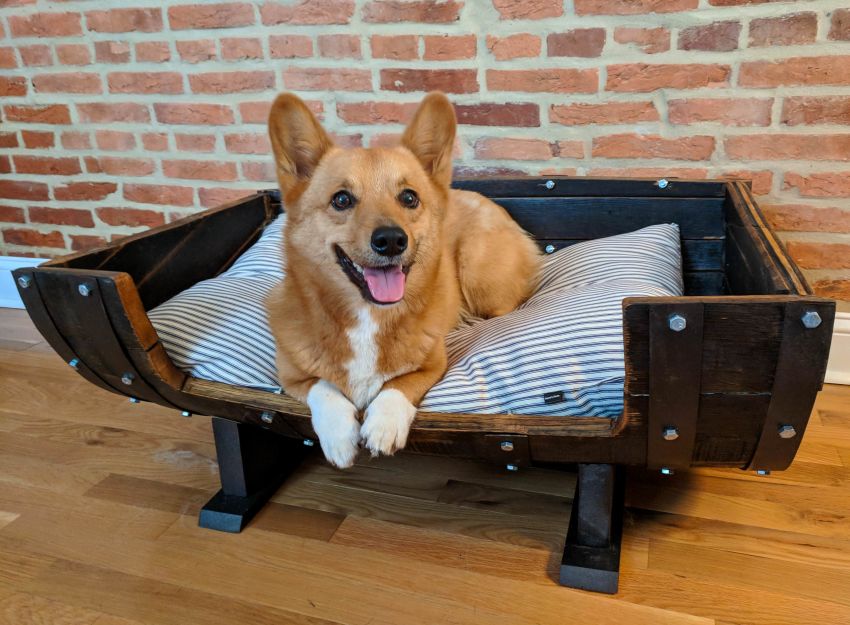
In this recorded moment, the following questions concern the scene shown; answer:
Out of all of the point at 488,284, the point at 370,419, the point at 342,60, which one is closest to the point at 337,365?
the point at 370,419

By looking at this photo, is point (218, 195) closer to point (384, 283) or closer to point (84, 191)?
point (84, 191)

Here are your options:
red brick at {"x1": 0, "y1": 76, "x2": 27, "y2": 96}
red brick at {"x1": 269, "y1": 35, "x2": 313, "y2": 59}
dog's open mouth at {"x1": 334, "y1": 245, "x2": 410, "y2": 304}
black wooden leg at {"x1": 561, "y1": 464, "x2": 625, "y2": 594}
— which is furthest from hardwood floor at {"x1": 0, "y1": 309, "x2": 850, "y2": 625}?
red brick at {"x1": 0, "y1": 76, "x2": 27, "y2": 96}

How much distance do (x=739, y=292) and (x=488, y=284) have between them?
61 cm

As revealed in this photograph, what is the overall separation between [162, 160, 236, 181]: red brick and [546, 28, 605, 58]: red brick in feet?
3.88

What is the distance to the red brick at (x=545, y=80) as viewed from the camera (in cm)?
191

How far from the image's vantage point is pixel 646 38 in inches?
71.9

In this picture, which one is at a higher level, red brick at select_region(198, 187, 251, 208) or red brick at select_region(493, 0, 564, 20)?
red brick at select_region(493, 0, 564, 20)

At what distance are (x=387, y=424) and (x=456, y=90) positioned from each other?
1.23 metres

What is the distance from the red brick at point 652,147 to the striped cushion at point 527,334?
275 millimetres

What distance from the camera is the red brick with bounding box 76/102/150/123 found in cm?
240

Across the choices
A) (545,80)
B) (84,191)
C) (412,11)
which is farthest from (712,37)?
(84,191)

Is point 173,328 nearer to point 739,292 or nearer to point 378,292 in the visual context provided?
point 378,292

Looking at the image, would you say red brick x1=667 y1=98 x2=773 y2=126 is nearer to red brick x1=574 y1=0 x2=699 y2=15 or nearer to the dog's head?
red brick x1=574 y1=0 x2=699 y2=15

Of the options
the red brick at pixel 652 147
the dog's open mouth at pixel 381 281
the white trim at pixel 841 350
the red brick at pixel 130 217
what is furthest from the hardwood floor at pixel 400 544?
the red brick at pixel 130 217
